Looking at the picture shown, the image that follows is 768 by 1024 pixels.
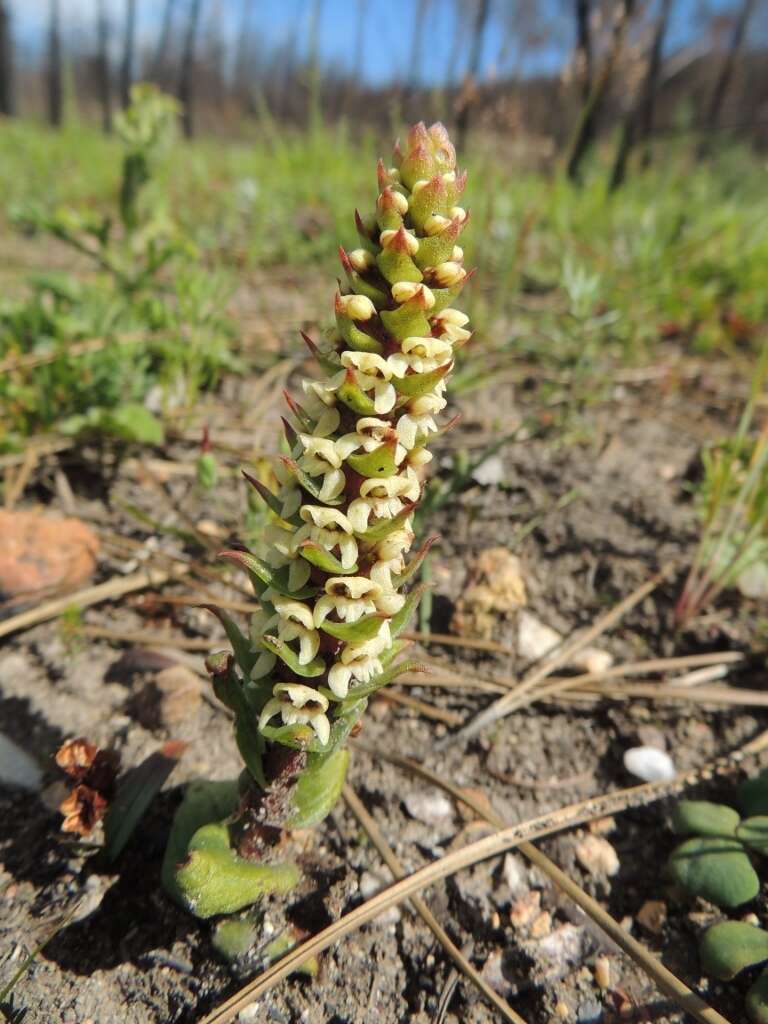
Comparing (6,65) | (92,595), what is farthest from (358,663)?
(6,65)

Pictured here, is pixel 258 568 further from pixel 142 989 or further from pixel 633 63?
pixel 633 63

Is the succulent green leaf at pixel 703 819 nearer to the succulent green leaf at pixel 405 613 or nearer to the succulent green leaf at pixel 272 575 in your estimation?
the succulent green leaf at pixel 405 613

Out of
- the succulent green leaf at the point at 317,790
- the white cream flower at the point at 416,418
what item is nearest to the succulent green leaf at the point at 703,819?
the succulent green leaf at the point at 317,790

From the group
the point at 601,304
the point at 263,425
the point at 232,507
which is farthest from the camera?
the point at 601,304

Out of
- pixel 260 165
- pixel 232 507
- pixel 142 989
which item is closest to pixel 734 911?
pixel 142 989

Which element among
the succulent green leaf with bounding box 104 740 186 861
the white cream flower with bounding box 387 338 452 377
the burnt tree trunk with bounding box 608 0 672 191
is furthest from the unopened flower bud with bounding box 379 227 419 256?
the burnt tree trunk with bounding box 608 0 672 191

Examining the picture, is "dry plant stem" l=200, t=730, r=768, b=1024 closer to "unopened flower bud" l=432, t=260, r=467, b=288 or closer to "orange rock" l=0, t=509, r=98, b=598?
"orange rock" l=0, t=509, r=98, b=598
